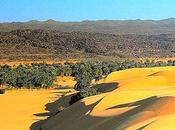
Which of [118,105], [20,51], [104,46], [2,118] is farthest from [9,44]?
[118,105]

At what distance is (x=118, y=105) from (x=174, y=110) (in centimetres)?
410

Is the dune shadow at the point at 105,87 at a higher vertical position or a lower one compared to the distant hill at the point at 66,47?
higher

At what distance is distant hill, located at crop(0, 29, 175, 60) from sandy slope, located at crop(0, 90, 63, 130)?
50.5 metres

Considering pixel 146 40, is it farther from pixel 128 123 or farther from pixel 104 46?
pixel 128 123

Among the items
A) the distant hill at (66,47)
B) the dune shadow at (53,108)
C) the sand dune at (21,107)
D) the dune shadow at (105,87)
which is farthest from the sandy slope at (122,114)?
the distant hill at (66,47)

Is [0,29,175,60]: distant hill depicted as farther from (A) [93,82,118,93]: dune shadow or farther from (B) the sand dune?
(A) [93,82,118,93]: dune shadow

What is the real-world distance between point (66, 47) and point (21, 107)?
70439 millimetres

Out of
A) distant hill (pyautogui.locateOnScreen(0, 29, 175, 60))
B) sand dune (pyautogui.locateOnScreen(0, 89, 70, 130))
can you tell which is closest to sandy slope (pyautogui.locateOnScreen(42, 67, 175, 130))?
sand dune (pyautogui.locateOnScreen(0, 89, 70, 130))

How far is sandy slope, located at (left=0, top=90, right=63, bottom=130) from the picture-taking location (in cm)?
2070

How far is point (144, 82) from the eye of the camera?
84.9ft

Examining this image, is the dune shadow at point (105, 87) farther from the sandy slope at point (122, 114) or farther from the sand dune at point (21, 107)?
the sandy slope at point (122, 114)

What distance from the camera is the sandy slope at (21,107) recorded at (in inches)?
815

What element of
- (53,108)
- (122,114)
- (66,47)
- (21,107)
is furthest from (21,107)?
(66,47)

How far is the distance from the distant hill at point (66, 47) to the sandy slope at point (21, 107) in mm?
50500
